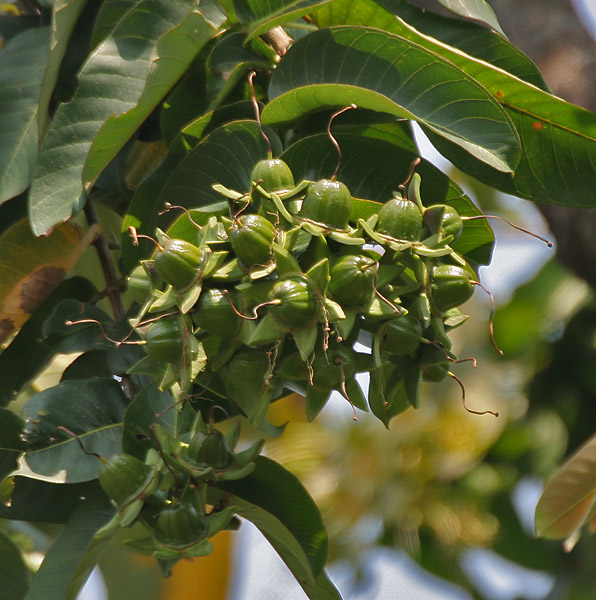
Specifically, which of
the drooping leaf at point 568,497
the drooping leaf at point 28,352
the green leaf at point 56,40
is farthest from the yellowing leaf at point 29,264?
the drooping leaf at point 568,497

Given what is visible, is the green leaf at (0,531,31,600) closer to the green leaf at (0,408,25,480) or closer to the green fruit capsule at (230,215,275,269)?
the green leaf at (0,408,25,480)

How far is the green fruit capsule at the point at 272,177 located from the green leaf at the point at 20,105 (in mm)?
360

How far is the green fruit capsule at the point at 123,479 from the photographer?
0.75 meters

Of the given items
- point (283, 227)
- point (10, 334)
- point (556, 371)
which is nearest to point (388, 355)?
point (283, 227)

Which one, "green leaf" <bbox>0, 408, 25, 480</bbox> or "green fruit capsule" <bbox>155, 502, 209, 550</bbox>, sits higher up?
"green fruit capsule" <bbox>155, 502, 209, 550</bbox>

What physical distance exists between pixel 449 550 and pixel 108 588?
1.05m

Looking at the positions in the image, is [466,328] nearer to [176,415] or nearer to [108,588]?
[108,588]

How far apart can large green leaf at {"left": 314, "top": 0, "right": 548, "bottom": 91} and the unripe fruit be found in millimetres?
320

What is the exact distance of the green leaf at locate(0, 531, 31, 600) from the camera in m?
1.02

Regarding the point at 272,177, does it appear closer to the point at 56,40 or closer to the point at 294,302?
the point at 294,302

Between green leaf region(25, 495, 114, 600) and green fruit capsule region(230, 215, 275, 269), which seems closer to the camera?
green fruit capsule region(230, 215, 275, 269)

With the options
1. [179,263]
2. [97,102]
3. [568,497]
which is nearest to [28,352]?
[97,102]

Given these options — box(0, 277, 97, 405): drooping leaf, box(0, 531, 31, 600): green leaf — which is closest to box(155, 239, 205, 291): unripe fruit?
box(0, 277, 97, 405): drooping leaf

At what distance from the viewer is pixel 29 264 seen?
3.34ft
